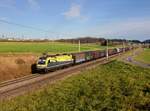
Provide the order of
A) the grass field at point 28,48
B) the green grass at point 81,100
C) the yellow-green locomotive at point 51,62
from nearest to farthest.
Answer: the green grass at point 81,100 → the yellow-green locomotive at point 51,62 → the grass field at point 28,48

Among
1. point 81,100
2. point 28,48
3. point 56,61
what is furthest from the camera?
point 28,48

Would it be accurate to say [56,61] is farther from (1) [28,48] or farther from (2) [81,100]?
(1) [28,48]

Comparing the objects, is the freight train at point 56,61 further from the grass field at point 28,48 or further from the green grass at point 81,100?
the grass field at point 28,48

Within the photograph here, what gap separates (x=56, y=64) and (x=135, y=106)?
88.4 feet

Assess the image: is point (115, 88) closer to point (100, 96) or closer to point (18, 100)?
point (100, 96)

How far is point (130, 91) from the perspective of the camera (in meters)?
28.7

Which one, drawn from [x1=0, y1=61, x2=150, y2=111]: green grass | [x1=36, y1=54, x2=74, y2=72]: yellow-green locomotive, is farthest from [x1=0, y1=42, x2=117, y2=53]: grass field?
[x1=0, y1=61, x2=150, y2=111]: green grass

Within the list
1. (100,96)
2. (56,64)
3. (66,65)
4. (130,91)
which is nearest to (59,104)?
(100,96)

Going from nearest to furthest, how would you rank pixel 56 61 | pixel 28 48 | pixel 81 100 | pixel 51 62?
pixel 81 100
pixel 51 62
pixel 56 61
pixel 28 48

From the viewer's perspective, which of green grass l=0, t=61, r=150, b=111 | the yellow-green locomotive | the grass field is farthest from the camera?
the grass field

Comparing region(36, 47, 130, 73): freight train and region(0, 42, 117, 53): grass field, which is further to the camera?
region(0, 42, 117, 53): grass field

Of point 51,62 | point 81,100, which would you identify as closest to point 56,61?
point 51,62

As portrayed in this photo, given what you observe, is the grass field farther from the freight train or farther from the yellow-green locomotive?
the yellow-green locomotive

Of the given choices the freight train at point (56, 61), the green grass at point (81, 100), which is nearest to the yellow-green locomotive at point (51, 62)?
the freight train at point (56, 61)
